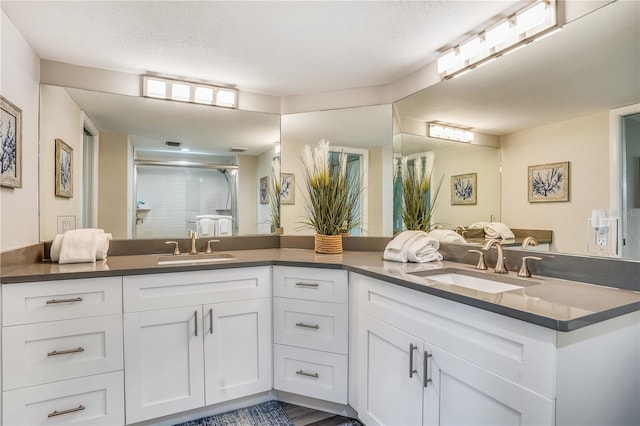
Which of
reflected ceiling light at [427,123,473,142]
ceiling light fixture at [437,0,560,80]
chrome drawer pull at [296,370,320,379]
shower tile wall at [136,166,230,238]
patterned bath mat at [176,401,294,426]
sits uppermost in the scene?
ceiling light fixture at [437,0,560,80]

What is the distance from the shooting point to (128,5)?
1.47m

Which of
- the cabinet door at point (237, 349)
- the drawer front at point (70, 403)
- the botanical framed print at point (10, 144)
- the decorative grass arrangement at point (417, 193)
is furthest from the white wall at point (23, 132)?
the decorative grass arrangement at point (417, 193)

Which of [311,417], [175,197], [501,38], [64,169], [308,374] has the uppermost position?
[501,38]

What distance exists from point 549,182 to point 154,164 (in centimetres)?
229

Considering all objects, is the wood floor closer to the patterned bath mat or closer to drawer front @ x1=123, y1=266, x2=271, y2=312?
the patterned bath mat

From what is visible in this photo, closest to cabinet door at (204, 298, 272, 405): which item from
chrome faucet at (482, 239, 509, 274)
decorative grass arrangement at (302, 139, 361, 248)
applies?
decorative grass arrangement at (302, 139, 361, 248)

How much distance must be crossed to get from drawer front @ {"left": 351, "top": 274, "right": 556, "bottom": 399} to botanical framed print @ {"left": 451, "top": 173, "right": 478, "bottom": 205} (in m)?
0.72

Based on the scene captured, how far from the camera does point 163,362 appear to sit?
67.4 inches

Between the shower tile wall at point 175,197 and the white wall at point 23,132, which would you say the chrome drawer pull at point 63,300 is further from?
the shower tile wall at point 175,197

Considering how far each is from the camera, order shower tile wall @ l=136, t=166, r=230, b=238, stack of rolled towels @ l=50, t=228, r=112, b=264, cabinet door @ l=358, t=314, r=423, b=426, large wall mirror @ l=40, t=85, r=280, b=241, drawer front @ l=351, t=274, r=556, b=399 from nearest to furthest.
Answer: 1. drawer front @ l=351, t=274, r=556, b=399
2. cabinet door @ l=358, t=314, r=423, b=426
3. stack of rolled towels @ l=50, t=228, r=112, b=264
4. large wall mirror @ l=40, t=85, r=280, b=241
5. shower tile wall @ l=136, t=166, r=230, b=238

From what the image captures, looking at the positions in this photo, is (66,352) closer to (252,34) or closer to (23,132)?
A: (23,132)

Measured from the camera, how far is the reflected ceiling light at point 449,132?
1827mm

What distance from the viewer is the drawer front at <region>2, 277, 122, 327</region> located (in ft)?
4.71

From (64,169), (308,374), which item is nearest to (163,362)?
(308,374)
